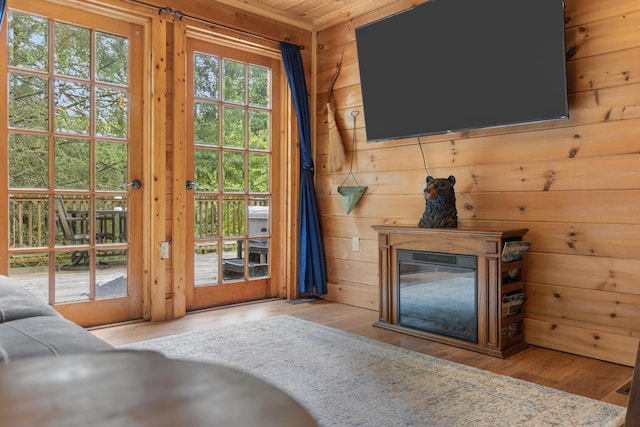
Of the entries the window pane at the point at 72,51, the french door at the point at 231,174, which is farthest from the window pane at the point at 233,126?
the window pane at the point at 72,51

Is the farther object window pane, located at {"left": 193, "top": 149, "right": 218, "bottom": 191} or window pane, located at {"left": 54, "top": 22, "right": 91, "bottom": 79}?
window pane, located at {"left": 193, "top": 149, "right": 218, "bottom": 191}

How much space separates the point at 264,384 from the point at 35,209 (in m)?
2.73

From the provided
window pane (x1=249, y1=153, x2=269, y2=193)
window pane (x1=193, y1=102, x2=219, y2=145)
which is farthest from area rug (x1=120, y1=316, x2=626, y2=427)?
window pane (x1=193, y1=102, x2=219, y2=145)

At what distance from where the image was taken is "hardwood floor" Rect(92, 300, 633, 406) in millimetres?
2123

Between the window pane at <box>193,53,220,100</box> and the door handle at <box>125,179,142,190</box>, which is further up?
the window pane at <box>193,53,220,100</box>

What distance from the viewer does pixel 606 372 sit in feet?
7.38

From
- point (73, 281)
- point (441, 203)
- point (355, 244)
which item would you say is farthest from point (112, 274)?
point (441, 203)

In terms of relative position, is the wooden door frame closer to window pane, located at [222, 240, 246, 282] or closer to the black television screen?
window pane, located at [222, 240, 246, 282]

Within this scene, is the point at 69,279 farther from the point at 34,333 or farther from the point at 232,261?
the point at 34,333

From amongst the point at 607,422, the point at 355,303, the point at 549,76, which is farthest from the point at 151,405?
the point at 355,303

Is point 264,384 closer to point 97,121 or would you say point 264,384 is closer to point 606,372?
point 606,372

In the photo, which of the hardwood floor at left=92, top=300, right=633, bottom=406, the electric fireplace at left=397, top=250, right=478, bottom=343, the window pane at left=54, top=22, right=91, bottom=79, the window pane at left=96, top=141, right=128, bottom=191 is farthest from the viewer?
the window pane at left=96, top=141, right=128, bottom=191

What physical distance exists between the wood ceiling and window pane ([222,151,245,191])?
111cm

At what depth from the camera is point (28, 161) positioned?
2768mm
